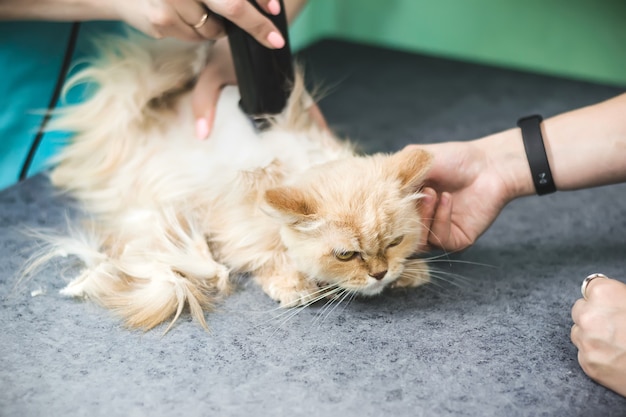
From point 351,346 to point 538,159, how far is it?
58 cm

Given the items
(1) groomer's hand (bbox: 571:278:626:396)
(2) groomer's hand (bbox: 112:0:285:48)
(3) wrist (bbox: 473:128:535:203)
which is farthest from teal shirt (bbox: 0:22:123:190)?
(1) groomer's hand (bbox: 571:278:626:396)

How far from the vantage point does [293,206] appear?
109 centimetres

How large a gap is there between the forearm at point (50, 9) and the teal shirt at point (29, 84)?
12 cm

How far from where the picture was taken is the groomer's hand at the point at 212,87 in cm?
147

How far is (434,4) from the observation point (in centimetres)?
278

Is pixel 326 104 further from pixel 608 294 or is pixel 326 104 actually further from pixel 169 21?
pixel 608 294

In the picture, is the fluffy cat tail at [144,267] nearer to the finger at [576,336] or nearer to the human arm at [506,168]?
the human arm at [506,168]

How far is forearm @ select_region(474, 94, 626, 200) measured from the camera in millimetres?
1268

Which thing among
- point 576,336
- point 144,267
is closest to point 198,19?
point 144,267

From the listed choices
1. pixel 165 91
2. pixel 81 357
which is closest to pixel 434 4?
pixel 165 91

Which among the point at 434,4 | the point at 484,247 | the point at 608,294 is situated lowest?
the point at 484,247

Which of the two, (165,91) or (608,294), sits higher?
(165,91)

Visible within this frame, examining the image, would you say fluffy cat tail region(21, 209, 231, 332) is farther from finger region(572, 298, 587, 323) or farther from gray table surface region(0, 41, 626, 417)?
finger region(572, 298, 587, 323)

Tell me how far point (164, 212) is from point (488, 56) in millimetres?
1914
